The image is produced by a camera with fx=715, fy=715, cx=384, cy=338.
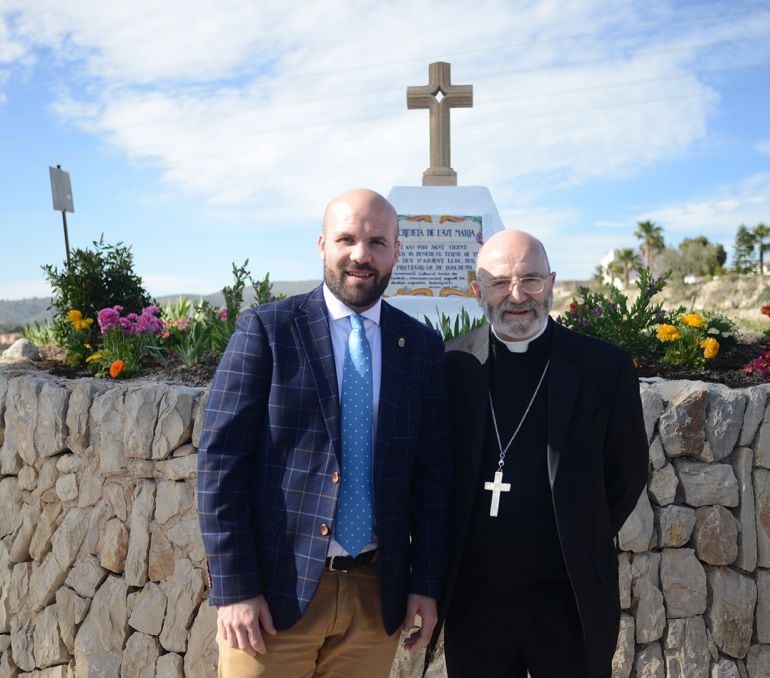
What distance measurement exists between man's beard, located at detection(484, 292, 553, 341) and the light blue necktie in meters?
0.49

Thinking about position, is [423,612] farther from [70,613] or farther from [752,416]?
[70,613]

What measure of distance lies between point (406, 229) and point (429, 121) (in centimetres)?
179

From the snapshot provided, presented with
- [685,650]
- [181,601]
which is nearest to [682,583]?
[685,650]

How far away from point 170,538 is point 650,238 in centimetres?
4606

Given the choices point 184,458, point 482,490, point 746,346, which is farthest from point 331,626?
point 746,346

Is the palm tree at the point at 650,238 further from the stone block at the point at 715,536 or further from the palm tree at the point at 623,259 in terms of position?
the stone block at the point at 715,536

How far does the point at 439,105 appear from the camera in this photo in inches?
320

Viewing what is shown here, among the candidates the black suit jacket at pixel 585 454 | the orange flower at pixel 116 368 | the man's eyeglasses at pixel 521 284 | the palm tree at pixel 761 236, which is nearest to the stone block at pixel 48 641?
the orange flower at pixel 116 368

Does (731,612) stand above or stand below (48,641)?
above

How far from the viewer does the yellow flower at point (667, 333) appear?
4812mm

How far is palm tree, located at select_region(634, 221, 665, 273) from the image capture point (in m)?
45.3

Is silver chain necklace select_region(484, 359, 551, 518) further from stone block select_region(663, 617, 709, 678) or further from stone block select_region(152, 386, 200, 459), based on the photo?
stone block select_region(152, 386, 200, 459)

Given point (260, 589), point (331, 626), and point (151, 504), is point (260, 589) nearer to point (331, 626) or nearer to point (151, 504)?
point (331, 626)

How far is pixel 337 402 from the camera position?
7.14 feet
